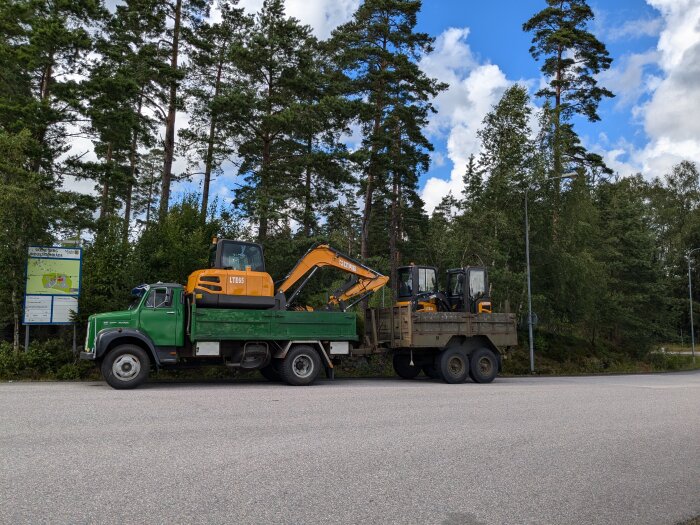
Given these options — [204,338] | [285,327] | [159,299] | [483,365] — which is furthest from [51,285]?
[483,365]

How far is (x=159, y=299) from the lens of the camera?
46.0 feet

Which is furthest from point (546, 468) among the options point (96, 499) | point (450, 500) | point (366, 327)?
point (366, 327)

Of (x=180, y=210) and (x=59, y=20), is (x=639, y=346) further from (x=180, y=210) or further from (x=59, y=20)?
(x=59, y=20)

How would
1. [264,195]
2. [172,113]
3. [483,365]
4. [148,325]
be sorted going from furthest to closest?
[172,113], [264,195], [483,365], [148,325]

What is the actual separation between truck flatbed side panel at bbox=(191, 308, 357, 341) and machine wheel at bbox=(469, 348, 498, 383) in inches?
162

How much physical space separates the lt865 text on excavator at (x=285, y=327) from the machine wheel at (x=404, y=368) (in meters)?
0.04

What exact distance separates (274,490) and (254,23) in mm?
22866

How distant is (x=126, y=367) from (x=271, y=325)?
3531 mm

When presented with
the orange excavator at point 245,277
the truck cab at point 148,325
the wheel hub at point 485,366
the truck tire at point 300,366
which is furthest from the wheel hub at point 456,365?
the truck cab at point 148,325

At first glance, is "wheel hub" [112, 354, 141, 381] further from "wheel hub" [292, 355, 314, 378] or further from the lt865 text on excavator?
"wheel hub" [292, 355, 314, 378]

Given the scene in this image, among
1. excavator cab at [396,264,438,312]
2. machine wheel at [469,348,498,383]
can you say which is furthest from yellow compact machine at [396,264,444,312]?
machine wheel at [469,348,498,383]

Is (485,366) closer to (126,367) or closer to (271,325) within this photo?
(271,325)

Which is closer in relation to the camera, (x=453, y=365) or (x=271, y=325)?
(x=271, y=325)

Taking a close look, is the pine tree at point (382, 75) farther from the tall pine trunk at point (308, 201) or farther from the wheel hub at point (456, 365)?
the wheel hub at point (456, 365)
